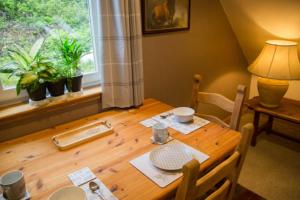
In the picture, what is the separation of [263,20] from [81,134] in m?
2.03

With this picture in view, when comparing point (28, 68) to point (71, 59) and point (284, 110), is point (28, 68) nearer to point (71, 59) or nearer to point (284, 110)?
point (71, 59)

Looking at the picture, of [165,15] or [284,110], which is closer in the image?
[165,15]

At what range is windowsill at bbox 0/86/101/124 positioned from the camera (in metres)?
1.31

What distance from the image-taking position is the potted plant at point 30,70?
1328 mm

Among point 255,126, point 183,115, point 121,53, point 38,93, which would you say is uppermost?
point 121,53

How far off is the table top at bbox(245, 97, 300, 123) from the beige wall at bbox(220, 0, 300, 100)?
1.41 feet

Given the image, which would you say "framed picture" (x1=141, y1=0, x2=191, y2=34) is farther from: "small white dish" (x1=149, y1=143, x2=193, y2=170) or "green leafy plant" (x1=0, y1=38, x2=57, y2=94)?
"small white dish" (x1=149, y1=143, x2=193, y2=170)

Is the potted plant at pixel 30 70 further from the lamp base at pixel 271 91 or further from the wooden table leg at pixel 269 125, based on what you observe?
the wooden table leg at pixel 269 125

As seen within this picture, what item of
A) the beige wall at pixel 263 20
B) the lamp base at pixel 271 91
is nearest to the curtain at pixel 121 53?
the beige wall at pixel 263 20

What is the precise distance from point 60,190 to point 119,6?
113 centimetres

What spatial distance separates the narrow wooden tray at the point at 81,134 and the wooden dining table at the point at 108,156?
0.03 meters

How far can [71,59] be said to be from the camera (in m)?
1.49

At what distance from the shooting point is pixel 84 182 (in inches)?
38.4

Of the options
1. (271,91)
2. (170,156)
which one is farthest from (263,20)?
(170,156)
